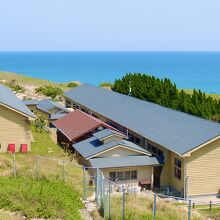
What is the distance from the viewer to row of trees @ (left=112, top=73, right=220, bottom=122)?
43188mm

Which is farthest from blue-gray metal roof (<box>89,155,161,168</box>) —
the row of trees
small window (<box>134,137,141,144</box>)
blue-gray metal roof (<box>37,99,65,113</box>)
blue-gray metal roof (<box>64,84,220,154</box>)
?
blue-gray metal roof (<box>37,99,65,113</box>)

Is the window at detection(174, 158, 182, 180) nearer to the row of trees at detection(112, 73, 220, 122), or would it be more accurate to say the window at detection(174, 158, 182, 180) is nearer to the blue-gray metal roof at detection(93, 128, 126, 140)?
the blue-gray metal roof at detection(93, 128, 126, 140)

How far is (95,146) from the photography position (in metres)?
30.3

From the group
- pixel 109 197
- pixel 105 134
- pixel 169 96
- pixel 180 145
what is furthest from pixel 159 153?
pixel 169 96

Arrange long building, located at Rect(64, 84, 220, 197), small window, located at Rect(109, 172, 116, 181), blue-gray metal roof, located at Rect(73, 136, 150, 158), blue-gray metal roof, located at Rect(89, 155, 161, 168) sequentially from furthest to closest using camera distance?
blue-gray metal roof, located at Rect(73, 136, 150, 158)
small window, located at Rect(109, 172, 116, 181)
blue-gray metal roof, located at Rect(89, 155, 161, 168)
long building, located at Rect(64, 84, 220, 197)

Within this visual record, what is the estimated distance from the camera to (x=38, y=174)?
22.3 m

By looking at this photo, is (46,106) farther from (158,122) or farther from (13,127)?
(158,122)

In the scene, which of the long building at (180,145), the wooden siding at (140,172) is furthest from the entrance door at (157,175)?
the wooden siding at (140,172)

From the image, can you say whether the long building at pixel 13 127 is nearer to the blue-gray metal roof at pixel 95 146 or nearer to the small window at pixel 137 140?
the blue-gray metal roof at pixel 95 146

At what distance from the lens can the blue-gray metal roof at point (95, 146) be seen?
2880 centimetres

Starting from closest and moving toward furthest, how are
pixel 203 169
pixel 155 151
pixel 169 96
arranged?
pixel 203 169
pixel 155 151
pixel 169 96

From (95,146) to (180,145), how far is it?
22.5ft

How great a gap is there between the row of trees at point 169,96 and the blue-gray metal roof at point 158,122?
7.01 m

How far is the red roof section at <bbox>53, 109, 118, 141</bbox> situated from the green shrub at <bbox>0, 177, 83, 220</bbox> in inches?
521
